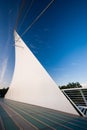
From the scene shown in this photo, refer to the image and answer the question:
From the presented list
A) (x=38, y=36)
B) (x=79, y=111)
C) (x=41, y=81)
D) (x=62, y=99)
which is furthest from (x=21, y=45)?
(x=79, y=111)

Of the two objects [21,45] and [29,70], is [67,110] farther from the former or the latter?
[21,45]

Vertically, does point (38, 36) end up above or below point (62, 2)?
below

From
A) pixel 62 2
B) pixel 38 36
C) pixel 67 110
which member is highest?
pixel 62 2

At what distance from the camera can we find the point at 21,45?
7.59 meters

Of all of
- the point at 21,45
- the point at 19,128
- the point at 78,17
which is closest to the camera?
the point at 19,128

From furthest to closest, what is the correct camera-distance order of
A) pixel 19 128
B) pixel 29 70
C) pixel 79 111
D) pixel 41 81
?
1. pixel 29 70
2. pixel 41 81
3. pixel 79 111
4. pixel 19 128

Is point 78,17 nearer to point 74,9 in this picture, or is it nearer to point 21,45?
point 74,9

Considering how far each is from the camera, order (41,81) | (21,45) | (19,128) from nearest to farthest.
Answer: (19,128), (41,81), (21,45)

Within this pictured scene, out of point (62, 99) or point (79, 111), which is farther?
point (62, 99)

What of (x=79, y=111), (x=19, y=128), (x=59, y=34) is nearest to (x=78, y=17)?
(x=59, y=34)

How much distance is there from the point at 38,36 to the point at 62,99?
5289 mm

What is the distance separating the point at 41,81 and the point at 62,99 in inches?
60.6

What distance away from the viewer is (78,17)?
21.0 feet

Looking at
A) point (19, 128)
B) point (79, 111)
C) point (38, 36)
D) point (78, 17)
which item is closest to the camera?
point (19, 128)
